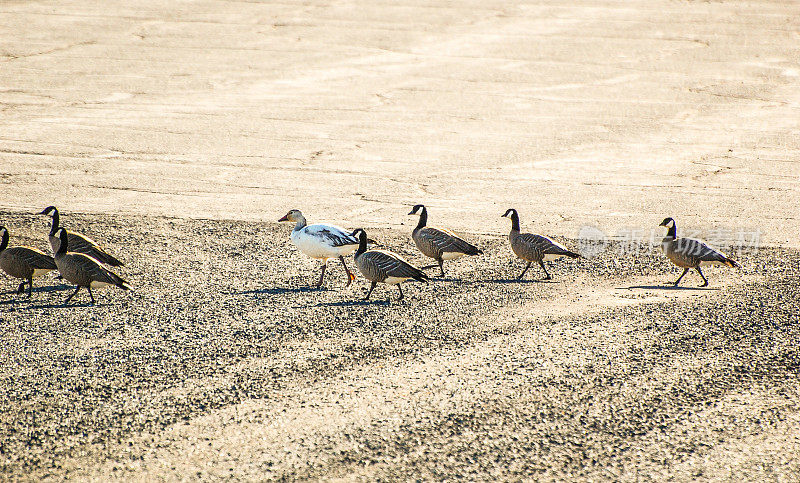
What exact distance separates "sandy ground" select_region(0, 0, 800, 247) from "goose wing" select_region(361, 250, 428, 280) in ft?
13.5

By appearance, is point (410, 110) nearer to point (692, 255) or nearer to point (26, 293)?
point (692, 255)

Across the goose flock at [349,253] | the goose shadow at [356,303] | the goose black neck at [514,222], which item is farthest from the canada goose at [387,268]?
the goose black neck at [514,222]

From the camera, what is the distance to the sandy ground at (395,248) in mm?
6918

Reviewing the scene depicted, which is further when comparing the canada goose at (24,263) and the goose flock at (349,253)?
the canada goose at (24,263)

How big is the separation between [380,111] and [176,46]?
32.3ft

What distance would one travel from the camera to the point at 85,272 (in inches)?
386

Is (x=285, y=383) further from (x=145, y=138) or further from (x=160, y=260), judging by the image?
(x=145, y=138)

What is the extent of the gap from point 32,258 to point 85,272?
3.19 ft

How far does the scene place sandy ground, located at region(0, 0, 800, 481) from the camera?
6.92 m

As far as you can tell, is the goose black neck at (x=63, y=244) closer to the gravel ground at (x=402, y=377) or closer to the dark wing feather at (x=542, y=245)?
the gravel ground at (x=402, y=377)

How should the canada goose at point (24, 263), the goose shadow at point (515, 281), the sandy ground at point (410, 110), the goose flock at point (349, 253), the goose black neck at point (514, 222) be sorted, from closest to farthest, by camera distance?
the goose flock at point (349, 253) < the canada goose at point (24, 263) < the goose shadow at point (515, 281) < the goose black neck at point (514, 222) < the sandy ground at point (410, 110)

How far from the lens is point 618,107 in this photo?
2370cm

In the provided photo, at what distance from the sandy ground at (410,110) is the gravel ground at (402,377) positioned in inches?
157

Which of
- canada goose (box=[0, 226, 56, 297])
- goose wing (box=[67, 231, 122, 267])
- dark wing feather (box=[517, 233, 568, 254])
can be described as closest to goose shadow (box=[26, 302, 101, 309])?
canada goose (box=[0, 226, 56, 297])
